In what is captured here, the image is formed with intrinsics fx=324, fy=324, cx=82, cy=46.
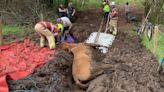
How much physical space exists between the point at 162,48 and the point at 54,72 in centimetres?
380

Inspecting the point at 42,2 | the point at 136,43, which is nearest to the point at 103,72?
the point at 136,43

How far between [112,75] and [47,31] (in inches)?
118

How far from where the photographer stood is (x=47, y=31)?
10750mm

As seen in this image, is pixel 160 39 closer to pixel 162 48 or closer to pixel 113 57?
pixel 162 48

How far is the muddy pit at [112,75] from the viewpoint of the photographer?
8148 mm

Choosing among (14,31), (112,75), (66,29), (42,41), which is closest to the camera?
(112,75)

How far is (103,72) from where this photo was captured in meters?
9.23

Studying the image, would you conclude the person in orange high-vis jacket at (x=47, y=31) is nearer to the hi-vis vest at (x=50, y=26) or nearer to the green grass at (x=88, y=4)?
the hi-vis vest at (x=50, y=26)

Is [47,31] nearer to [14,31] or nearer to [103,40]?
[103,40]

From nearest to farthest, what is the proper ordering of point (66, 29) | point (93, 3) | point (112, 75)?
point (112, 75) < point (66, 29) < point (93, 3)

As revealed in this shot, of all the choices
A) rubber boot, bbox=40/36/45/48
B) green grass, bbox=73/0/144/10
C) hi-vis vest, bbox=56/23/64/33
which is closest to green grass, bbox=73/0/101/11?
green grass, bbox=73/0/144/10

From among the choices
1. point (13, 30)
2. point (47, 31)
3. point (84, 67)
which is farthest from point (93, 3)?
point (84, 67)

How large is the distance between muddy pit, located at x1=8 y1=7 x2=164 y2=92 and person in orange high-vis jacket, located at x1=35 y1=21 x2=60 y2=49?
0.40 metres

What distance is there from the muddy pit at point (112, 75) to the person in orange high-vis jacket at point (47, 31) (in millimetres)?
397
